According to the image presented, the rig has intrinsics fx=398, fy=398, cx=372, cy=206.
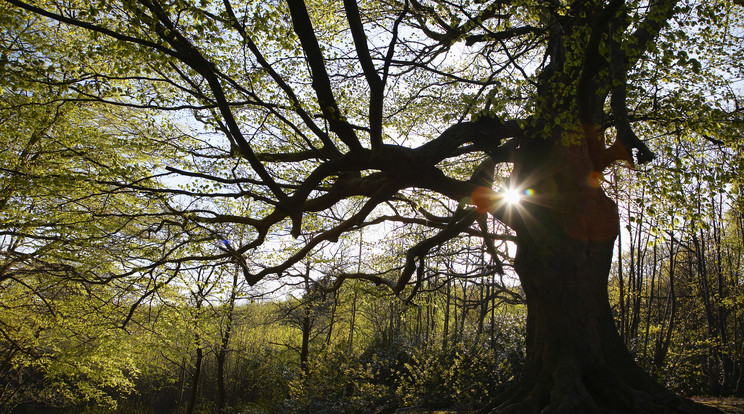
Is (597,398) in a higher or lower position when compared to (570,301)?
lower

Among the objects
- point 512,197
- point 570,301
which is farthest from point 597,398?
point 512,197

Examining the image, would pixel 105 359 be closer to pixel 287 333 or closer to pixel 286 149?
pixel 286 149

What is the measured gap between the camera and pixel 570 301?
4.72 meters

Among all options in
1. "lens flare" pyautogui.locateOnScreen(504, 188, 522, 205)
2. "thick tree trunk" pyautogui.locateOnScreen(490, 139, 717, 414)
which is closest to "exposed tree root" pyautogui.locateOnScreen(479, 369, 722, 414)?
"thick tree trunk" pyautogui.locateOnScreen(490, 139, 717, 414)

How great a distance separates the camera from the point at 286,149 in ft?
23.7

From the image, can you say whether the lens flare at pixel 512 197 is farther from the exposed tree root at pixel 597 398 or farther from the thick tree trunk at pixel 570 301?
the exposed tree root at pixel 597 398

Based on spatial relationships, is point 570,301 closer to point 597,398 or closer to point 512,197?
point 597,398

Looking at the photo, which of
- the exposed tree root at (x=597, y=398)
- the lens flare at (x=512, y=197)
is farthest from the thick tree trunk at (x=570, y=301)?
the lens flare at (x=512, y=197)

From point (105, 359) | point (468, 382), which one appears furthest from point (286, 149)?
point (105, 359)

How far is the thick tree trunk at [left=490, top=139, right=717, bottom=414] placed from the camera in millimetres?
4129

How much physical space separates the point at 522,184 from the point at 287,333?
33.5 meters

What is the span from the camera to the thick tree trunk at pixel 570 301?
13.5ft

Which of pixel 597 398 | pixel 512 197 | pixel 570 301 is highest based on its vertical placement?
pixel 512 197

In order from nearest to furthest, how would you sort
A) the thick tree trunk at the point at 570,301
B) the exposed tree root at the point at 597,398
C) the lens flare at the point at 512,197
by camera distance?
the exposed tree root at the point at 597,398 < the thick tree trunk at the point at 570,301 < the lens flare at the point at 512,197
